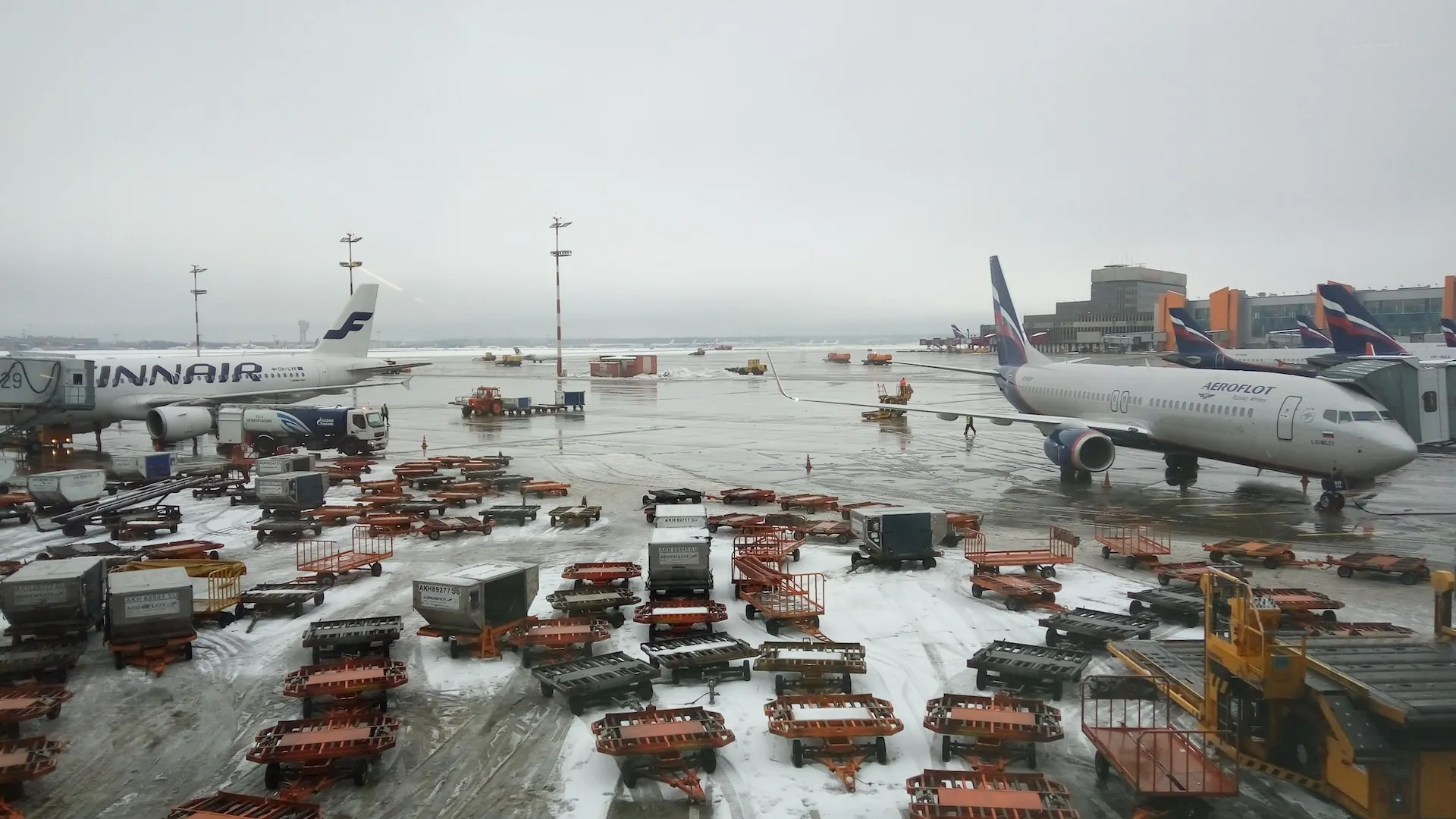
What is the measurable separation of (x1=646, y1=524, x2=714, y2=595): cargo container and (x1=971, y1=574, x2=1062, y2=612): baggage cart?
523cm

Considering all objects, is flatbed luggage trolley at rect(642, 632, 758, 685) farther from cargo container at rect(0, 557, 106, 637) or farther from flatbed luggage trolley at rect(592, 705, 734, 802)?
cargo container at rect(0, 557, 106, 637)

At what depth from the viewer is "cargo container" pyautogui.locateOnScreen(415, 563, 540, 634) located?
1337 centimetres

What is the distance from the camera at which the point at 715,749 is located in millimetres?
10008

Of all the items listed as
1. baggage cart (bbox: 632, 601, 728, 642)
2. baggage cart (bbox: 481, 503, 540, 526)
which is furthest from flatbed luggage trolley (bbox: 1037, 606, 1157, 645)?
baggage cart (bbox: 481, 503, 540, 526)

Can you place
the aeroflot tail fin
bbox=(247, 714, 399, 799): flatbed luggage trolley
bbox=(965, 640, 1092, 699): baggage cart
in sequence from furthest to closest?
1. the aeroflot tail fin
2. bbox=(965, 640, 1092, 699): baggage cart
3. bbox=(247, 714, 399, 799): flatbed luggage trolley

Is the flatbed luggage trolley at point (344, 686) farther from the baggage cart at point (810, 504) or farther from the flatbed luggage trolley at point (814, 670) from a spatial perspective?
the baggage cart at point (810, 504)

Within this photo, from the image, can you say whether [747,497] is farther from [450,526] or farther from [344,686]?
[344,686]

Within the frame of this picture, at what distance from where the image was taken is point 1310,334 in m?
55.7

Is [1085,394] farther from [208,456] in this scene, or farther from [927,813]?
[208,456]

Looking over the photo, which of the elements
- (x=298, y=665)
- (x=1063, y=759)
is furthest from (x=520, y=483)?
(x=1063, y=759)

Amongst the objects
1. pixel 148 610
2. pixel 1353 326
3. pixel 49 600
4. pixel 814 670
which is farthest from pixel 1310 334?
pixel 49 600

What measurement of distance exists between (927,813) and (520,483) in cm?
2307

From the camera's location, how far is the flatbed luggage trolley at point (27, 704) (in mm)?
10391

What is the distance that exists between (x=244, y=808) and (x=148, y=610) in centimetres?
633
